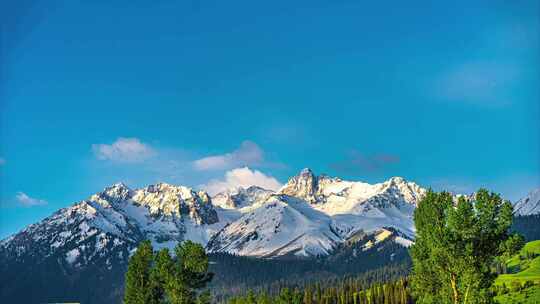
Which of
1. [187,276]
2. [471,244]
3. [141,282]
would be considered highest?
[471,244]

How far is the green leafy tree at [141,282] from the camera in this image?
112m

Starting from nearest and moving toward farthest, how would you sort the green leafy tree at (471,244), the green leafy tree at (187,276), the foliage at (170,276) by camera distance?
the green leafy tree at (471,244), the green leafy tree at (187,276), the foliage at (170,276)

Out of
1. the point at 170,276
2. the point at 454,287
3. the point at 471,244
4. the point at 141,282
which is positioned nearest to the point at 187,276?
the point at 170,276

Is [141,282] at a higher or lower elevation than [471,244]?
lower

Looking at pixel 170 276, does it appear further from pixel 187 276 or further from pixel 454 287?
pixel 454 287

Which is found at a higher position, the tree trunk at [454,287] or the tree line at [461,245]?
the tree line at [461,245]

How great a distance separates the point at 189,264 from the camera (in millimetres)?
106188

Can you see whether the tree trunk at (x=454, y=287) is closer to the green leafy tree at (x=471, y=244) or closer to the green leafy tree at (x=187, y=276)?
the green leafy tree at (x=471, y=244)

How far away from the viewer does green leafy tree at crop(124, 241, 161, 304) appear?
112 meters

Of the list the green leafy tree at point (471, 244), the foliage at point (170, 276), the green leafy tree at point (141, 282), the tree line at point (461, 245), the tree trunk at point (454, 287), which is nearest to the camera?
the green leafy tree at point (471, 244)

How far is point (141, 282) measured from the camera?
375ft

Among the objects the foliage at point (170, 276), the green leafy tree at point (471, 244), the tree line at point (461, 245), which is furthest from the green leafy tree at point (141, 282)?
the green leafy tree at point (471, 244)

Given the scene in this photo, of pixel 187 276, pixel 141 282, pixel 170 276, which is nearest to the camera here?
pixel 170 276

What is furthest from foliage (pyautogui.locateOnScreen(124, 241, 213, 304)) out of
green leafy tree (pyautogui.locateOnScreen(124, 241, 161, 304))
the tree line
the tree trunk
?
the tree trunk
